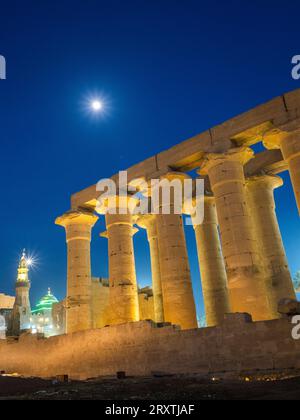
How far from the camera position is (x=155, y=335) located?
12742 millimetres

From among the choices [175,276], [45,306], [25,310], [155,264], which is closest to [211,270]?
[155,264]

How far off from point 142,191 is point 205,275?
570cm

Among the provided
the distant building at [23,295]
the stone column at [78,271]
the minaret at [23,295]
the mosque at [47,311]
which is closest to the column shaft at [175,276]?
the mosque at [47,311]

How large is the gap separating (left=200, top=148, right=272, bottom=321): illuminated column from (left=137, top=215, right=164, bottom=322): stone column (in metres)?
8.05

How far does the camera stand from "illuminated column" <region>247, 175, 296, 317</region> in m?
16.3

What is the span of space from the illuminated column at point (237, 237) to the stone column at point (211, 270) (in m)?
5.21

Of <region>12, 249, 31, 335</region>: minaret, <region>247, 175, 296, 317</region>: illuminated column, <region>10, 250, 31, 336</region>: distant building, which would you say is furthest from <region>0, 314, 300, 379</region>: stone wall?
<region>12, 249, 31, 335</region>: minaret

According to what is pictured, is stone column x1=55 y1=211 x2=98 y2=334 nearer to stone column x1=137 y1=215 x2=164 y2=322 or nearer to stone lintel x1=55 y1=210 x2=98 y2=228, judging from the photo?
stone lintel x1=55 y1=210 x2=98 y2=228

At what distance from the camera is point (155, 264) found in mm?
22203

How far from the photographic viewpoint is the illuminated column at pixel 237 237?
1281cm
